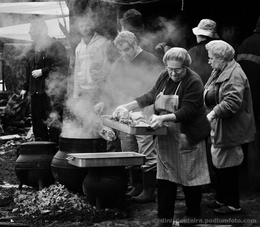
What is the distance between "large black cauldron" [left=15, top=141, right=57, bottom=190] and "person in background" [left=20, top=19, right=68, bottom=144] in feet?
6.03

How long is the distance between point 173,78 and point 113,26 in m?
4.00

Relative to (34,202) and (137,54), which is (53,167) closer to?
(34,202)

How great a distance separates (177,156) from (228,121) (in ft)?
2.91

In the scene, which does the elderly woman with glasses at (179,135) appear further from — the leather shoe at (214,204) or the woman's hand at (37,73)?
the woman's hand at (37,73)

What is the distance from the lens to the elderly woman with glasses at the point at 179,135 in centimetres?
557

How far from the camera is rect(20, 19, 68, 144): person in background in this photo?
10.2 meters

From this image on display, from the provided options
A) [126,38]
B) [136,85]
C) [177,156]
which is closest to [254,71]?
[136,85]

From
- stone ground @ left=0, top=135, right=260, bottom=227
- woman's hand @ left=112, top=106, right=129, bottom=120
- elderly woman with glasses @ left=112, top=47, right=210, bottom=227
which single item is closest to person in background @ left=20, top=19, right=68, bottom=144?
stone ground @ left=0, top=135, right=260, bottom=227

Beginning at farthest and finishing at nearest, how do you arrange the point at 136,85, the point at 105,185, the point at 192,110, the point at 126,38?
the point at 136,85, the point at 126,38, the point at 105,185, the point at 192,110

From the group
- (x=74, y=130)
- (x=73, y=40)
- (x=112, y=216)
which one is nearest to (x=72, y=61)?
(x=73, y=40)

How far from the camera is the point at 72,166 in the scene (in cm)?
714

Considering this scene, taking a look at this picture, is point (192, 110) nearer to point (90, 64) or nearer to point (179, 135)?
point (179, 135)

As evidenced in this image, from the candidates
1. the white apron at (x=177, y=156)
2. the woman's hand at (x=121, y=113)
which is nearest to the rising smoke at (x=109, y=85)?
the woman's hand at (x=121, y=113)

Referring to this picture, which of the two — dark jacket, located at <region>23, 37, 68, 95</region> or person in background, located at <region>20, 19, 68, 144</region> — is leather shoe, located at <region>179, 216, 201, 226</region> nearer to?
person in background, located at <region>20, 19, 68, 144</region>
